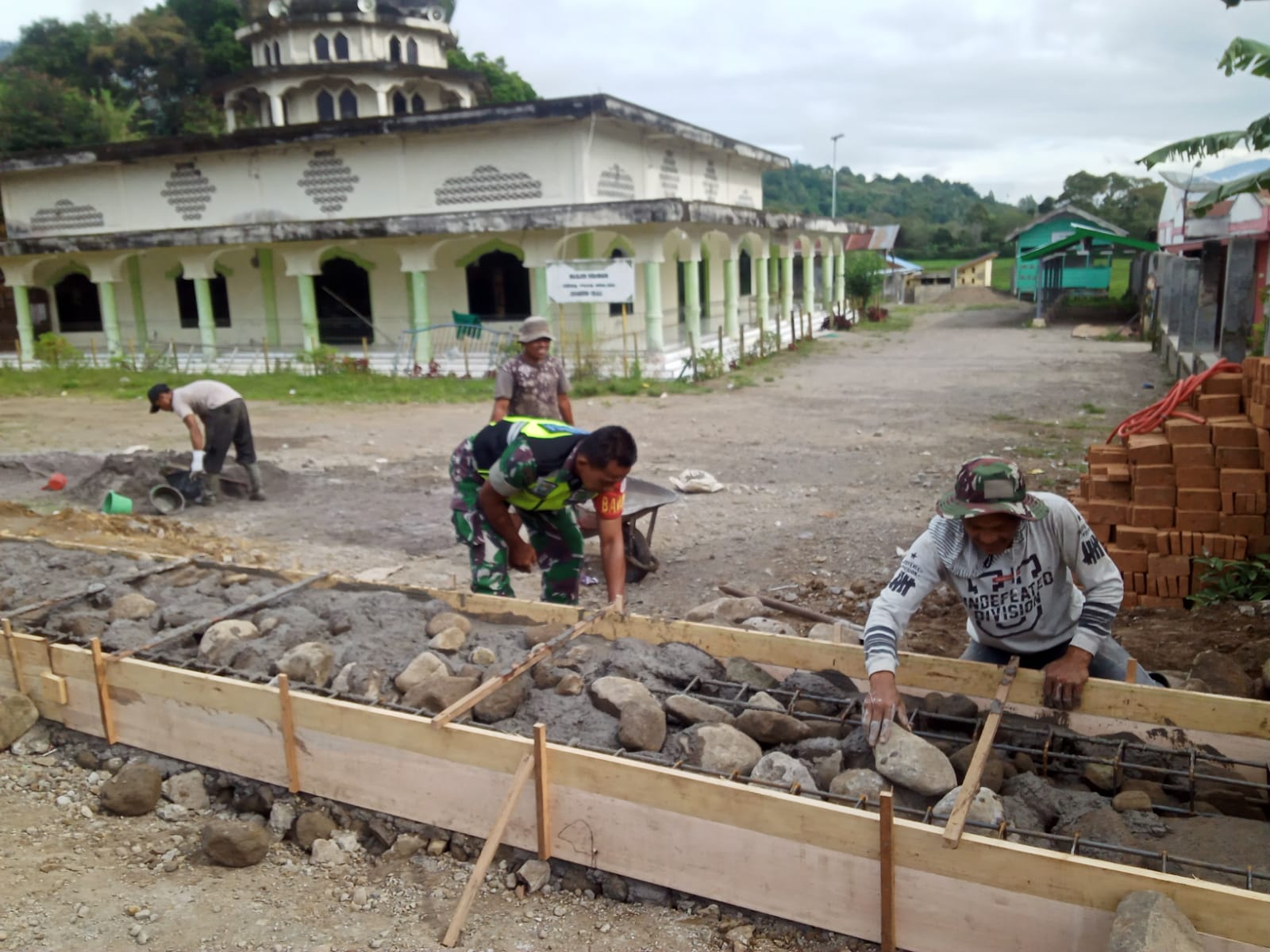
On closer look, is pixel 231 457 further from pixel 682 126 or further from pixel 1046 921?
pixel 682 126

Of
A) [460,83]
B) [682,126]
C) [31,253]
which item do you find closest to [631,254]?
[682,126]

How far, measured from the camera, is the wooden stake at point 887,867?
262 cm

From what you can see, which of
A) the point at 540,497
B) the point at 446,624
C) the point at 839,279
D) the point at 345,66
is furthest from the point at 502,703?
the point at 839,279

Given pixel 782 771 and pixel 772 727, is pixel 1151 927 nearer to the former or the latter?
pixel 782 771

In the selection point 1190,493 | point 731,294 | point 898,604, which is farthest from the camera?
point 731,294

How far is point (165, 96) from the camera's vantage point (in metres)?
40.9

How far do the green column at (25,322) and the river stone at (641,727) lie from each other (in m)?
24.7

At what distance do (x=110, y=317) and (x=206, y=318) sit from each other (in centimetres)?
307

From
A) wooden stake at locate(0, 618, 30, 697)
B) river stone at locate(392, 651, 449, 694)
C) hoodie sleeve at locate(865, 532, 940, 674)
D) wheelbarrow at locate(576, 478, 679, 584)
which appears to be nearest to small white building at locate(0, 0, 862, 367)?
wheelbarrow at locate(576, 478, 679, 584)

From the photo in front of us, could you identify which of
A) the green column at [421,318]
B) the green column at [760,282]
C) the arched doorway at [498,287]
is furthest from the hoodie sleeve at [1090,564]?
the green column at [760,282]

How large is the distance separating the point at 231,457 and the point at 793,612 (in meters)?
6.96

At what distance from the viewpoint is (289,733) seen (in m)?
3.64

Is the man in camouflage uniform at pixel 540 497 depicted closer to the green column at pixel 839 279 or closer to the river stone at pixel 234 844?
the river stone at pixel 234 844

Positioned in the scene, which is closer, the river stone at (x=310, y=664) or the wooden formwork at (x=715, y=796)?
the wooden formwork at (x=715, y=796)
